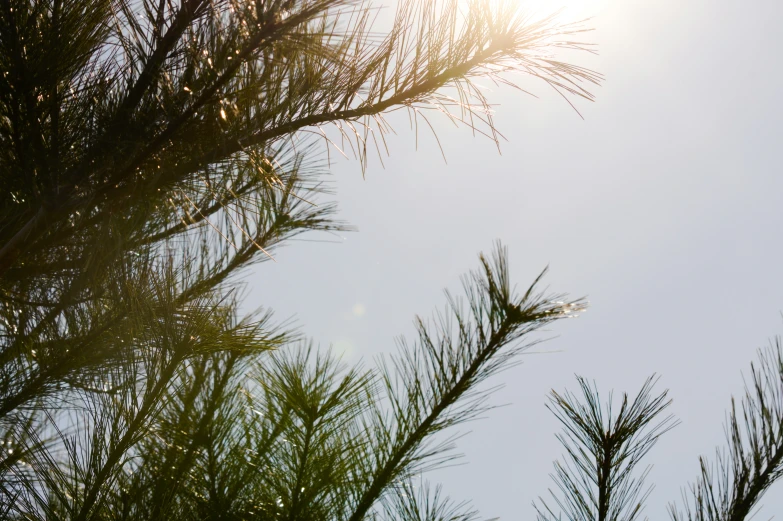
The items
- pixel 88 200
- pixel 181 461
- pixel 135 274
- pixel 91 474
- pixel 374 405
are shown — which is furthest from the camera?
pixel 374 405

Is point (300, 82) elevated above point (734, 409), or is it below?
above

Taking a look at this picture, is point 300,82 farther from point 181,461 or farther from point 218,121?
point 181,461

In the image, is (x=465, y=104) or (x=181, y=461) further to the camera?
(x=181, y=461)

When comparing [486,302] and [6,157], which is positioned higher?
[6,157]

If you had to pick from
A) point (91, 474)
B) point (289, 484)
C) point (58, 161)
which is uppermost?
point (58, 161)

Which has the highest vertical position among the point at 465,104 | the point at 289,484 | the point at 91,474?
the point at 465,104

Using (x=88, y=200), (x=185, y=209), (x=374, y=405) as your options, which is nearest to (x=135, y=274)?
(x=88, y=200)

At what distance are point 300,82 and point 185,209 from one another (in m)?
0.53

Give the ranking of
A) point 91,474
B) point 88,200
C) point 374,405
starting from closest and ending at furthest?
point 91,474 < point 88,200 < point 374,405

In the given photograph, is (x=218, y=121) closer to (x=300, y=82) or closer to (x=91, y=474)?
(x=300, y=82)

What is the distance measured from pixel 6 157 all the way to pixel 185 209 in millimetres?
431

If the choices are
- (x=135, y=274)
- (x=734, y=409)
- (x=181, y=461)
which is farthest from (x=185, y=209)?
(x=734, y=409)

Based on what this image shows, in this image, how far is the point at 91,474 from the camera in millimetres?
998

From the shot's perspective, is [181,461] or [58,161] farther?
[181,461]
